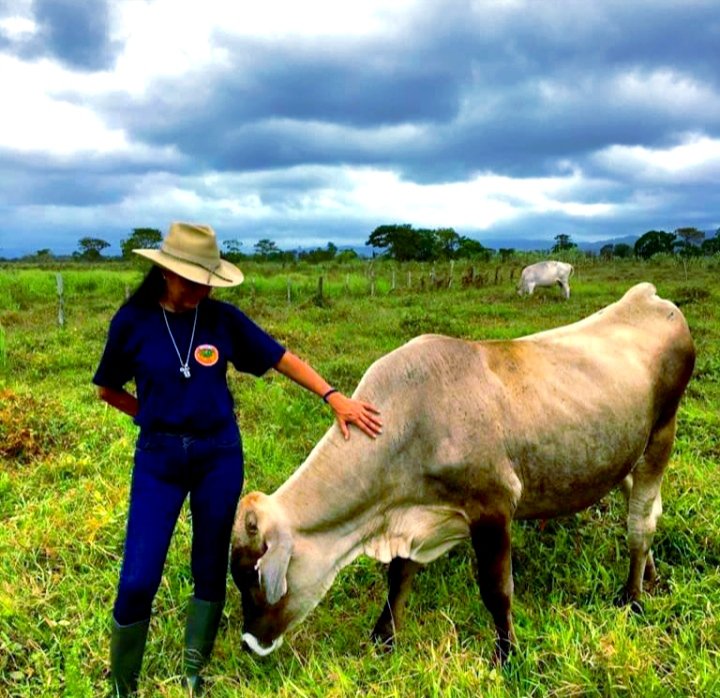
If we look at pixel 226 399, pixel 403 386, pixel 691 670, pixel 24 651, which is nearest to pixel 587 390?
pixel 403 386

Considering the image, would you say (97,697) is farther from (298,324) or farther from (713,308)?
(713,308)

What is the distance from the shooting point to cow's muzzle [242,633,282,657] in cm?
322

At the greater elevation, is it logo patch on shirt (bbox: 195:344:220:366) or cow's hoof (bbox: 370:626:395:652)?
logo patch on shirt (bbox: 195:344:220:366)

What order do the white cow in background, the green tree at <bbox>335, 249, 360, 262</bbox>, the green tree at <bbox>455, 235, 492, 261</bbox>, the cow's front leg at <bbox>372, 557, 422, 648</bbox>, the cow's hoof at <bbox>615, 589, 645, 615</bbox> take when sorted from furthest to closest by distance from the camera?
the green tree at <bbox>455, 235, 492, 261</bbox> → the green tree at <bbox>335, 249, 360, 262</bbox> → the white cow in background → the cow's hoof at <bbox>615, 589, 645, 615</bbox> → the cow's front leg at <bbox>372, 557, 422, 648</bbox>

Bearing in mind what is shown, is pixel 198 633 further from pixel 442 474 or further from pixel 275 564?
pixel 442 474

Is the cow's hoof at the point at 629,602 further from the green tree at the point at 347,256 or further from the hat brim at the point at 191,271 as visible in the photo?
the green tree at the point at 347,256

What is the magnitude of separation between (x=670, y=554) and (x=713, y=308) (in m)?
11.9

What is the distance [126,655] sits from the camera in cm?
324

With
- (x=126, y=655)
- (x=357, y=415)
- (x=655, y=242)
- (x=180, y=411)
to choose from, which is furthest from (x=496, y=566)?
(x=655, y=242)

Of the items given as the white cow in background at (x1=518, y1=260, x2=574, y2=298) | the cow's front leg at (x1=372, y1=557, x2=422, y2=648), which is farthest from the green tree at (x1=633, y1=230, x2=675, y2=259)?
the cow's front leg at (x1=372, y1=557, x2=422, y2=648)

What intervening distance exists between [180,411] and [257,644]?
1.14 metres

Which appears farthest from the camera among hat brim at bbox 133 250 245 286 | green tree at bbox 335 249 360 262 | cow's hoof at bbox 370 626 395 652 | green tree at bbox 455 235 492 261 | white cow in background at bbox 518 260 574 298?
green tree at bbox 455 235 492 261

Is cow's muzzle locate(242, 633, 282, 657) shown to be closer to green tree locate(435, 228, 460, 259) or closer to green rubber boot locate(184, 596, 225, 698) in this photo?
green rubber boot locate(184, 596, 225, 698)

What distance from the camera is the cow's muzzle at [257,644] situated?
3223 millimetres
